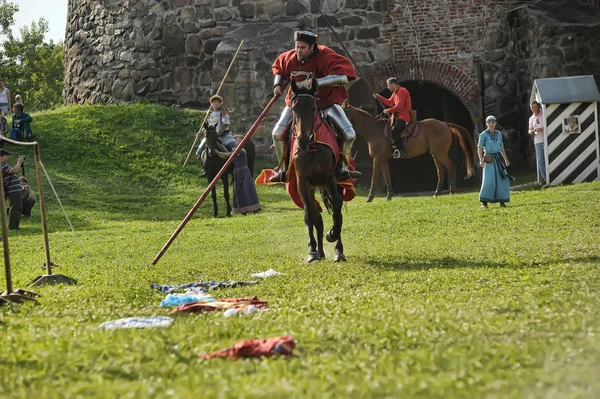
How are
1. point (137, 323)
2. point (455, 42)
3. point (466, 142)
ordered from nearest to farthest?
point (137, 323), point (466, 142), point (455, 42)

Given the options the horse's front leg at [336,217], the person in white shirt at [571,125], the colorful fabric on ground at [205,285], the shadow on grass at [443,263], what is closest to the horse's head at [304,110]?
the horse's front leg at [336,217]

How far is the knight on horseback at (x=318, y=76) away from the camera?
1339 cm

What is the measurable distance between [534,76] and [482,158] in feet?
29.9

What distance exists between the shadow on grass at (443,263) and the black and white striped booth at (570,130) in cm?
1378

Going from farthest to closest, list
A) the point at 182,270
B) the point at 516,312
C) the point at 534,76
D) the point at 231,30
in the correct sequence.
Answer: the point at 231,30, the point at 534,76, the point at 182,270, the point at 516,312

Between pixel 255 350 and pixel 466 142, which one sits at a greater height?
pixel 255 350

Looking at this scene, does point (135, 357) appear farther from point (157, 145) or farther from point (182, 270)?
point (157, 145)

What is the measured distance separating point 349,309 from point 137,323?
1.57 m

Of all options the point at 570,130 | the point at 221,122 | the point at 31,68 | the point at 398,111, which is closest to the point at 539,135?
the point at 570,130

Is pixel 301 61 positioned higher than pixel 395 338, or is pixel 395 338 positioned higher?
pixel 301 61

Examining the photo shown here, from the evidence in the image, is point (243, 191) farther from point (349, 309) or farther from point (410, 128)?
point (349, 309)

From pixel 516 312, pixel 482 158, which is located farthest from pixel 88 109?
pixel 516 312

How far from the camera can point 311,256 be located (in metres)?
13.4

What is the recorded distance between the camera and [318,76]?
13.6 metres
